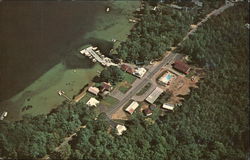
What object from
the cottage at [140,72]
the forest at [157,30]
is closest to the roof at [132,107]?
the cottage at [140,72]

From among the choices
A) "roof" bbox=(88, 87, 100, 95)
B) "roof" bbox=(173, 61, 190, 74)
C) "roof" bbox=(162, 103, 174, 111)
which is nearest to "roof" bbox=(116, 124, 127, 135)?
"roof" bbox=(162, 103, 174, 111)

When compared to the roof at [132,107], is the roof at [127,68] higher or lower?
higher

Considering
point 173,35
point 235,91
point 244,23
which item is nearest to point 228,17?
point 244,23

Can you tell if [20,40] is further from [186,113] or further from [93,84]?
[186,113]

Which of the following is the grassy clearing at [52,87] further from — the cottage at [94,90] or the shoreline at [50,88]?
the cottage at [94,90]

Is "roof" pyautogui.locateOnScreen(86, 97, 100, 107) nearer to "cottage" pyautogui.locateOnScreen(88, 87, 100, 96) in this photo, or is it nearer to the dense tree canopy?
"cottage" pyautogui.locateOnScreen(88, 87, 100, 96)

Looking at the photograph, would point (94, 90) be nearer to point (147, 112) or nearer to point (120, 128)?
point (120, 128)

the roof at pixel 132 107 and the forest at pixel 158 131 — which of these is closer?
the forest at pixel 158 131
